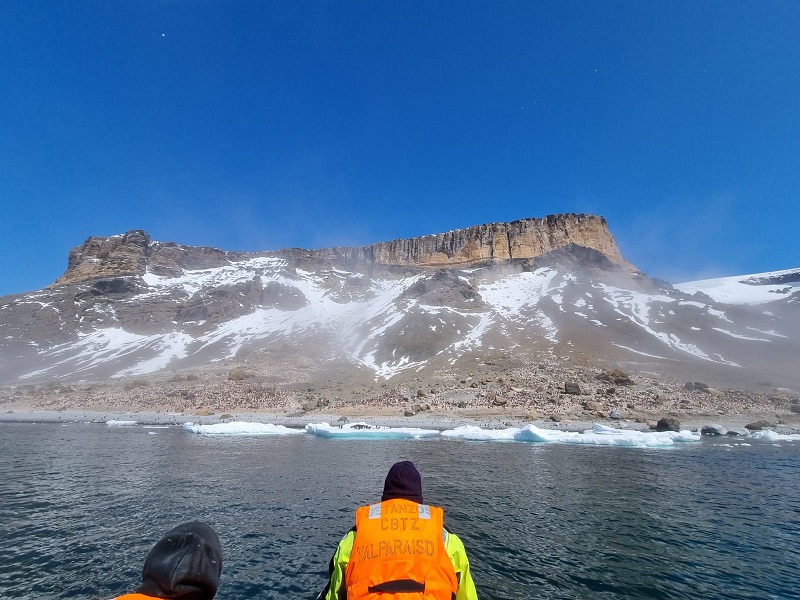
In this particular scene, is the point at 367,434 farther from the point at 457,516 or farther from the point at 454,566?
the point at 454,566

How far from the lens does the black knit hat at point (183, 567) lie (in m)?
2.72

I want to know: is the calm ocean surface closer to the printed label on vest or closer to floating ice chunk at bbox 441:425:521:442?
the printed label on vest

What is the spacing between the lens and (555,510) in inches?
713

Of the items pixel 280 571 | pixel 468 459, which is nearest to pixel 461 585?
pixel 280 571

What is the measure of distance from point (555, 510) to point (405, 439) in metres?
27.8

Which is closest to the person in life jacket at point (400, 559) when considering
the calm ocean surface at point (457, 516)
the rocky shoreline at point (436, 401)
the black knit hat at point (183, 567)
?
the black knit hat at point (183, 567)

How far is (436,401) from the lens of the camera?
7144cm

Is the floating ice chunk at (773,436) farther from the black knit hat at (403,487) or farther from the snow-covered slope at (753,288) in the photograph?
the snow-covered slope at (753,288)

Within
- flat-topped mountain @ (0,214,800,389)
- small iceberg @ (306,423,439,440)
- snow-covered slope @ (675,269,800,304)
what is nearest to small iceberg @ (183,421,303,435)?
small iceberg @ (306,423,439,440)

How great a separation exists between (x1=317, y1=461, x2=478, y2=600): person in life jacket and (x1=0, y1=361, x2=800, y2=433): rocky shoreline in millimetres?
51318

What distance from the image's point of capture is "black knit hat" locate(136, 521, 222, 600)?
272 cm

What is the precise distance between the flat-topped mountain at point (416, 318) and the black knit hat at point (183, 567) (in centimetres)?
8459

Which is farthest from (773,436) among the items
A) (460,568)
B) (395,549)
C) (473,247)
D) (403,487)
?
(473,247)

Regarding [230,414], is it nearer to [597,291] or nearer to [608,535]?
[608,535]
